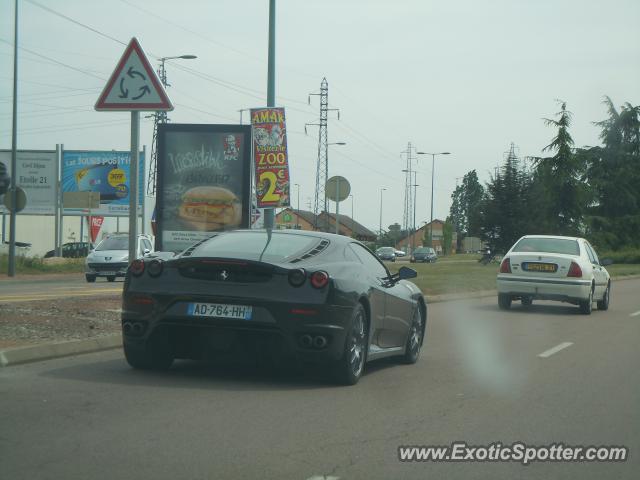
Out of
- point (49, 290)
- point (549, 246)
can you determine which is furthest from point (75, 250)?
point (549, 246)

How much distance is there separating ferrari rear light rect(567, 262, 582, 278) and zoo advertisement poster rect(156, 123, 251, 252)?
23.3 feet

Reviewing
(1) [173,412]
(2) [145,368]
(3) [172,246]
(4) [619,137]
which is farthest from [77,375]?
(4) [619,137]

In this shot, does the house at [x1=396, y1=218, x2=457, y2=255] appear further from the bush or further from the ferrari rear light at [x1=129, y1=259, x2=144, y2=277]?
the ferrari rear light at [x1=129, y1=259, x2=144, y2=277]

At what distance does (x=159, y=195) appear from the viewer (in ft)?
50.5

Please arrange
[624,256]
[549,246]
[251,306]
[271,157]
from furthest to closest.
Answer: [624,256] < [271,157] < [549,246] < [251,306]

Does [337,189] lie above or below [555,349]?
above

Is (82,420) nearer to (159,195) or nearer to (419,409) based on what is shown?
(419,409)

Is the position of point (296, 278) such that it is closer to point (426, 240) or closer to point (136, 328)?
point (136, 328)

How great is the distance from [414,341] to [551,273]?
919cm

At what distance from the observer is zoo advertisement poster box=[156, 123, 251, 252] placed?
→ 15336 mm

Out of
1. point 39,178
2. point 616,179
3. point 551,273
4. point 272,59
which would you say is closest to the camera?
point 551,273

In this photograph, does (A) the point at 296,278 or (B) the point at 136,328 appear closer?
(A) the point at 296,278

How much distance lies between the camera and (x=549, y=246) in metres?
19.9

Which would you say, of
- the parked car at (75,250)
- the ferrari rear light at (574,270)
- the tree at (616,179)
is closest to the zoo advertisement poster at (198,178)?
the ferrari rear light at (574,270)
